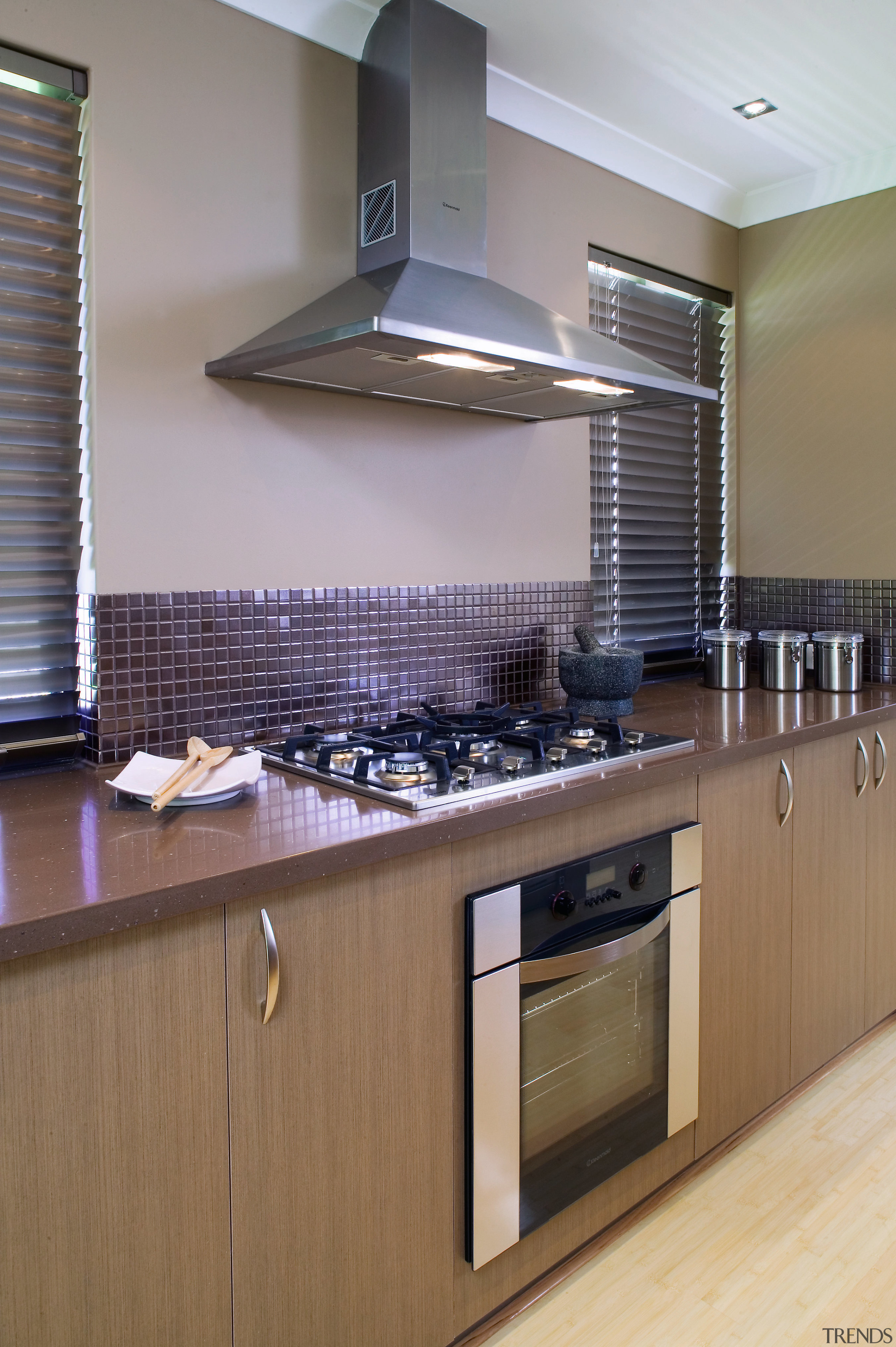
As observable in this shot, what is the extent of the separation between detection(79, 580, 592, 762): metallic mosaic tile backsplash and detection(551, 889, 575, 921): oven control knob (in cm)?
73

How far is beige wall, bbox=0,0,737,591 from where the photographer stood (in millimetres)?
1758

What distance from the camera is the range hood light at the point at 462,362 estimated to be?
1.71 m

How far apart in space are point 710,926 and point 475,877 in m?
0.74

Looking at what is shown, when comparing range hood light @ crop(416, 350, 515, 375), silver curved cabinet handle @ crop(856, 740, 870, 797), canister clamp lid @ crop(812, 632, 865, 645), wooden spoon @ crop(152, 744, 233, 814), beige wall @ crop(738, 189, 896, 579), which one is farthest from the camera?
beige wall @ crop(738, 189, 896, 579)

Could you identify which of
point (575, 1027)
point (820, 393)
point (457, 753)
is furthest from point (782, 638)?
point (575, 1027)

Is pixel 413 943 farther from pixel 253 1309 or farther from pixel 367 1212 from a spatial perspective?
pixel 253 1309

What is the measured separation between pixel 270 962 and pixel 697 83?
240cm

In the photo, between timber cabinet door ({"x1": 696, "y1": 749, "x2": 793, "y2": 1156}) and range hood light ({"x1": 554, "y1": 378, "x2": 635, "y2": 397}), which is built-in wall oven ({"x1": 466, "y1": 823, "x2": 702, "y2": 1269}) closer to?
timber cabinet door ({"x1": 696, "y1": 749, "x2": 793, "y2": 1156})

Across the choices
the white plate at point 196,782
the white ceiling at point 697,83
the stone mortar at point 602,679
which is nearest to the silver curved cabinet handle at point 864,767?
the stone mortar at point 602,679

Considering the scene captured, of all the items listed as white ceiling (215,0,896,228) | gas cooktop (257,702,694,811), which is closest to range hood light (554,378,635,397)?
gas cooktop (257,702,694,811)

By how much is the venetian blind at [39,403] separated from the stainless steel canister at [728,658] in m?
1.87

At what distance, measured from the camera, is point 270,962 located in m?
1.25

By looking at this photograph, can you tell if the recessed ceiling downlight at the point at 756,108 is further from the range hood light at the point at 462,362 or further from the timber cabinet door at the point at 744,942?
the timber cabinet door at the point at 744,942

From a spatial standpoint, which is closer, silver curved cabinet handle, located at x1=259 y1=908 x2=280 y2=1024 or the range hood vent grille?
silver curved cabinet handle, located at x1=259 y1=908 x2=280 y2=1024
